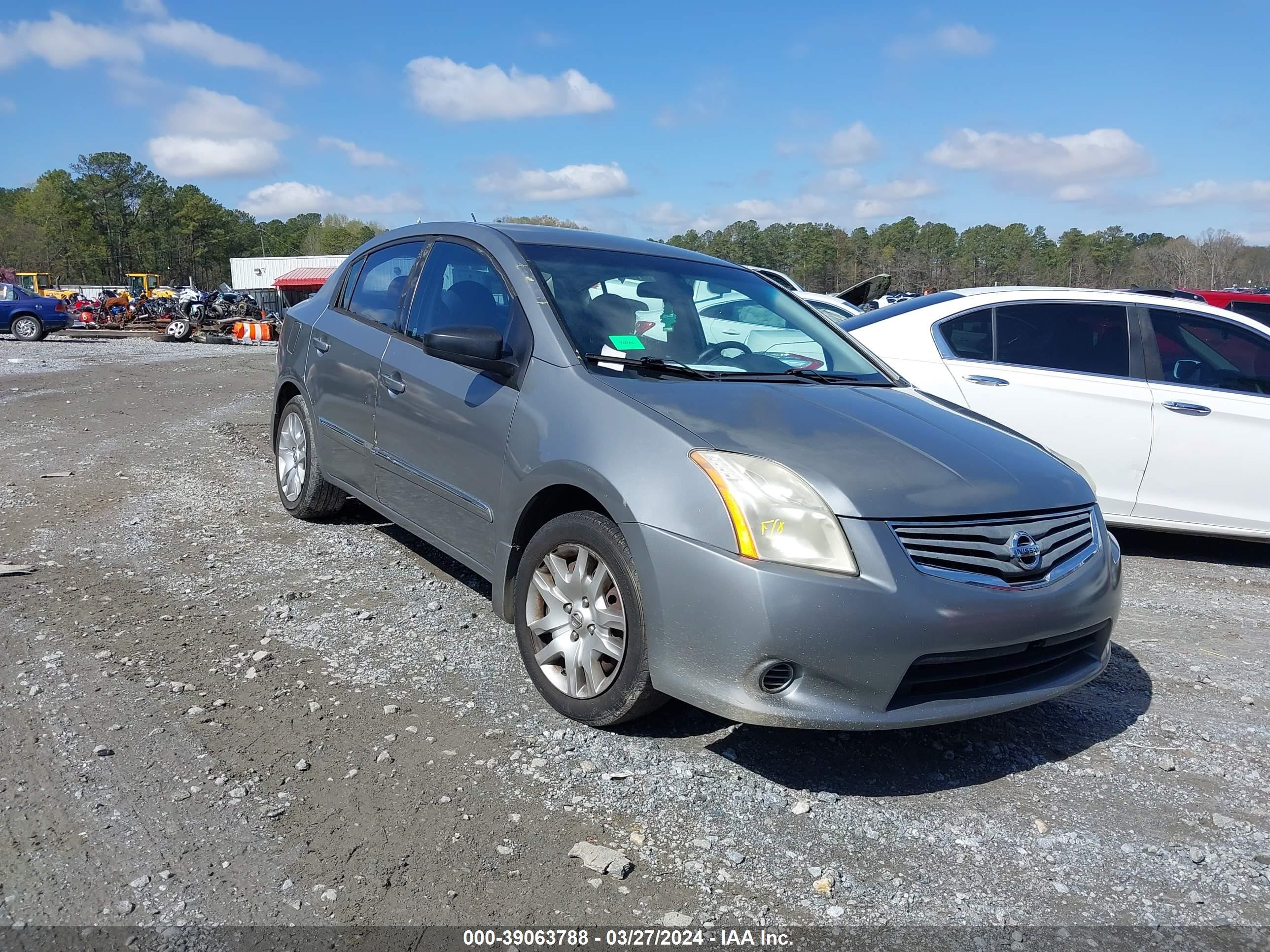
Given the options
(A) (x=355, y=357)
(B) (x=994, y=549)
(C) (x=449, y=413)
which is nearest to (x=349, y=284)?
(A) (x=355, y=357)

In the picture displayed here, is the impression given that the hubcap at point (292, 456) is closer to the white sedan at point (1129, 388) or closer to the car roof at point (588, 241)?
the car roof at point (588, 241)

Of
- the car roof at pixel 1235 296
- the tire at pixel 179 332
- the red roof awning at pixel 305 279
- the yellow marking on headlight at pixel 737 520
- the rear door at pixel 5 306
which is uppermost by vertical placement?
the red roof awning at pixel 305 279

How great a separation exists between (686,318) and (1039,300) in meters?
3.39

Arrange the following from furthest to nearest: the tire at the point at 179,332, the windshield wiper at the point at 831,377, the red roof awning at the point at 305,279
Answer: the red roof awning at the point at 305,279 → the tire at the point at 179,332 → the windshield wiper at the point at 831,377

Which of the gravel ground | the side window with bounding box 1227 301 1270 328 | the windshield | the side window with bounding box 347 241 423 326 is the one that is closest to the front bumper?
the gravel ground

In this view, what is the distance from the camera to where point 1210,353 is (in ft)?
20.1

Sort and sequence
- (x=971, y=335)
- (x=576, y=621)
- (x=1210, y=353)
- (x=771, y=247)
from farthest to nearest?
(x=771, y=247) → (x=971, y=335) → (x=1210, y=353) → (x=576, y=621)

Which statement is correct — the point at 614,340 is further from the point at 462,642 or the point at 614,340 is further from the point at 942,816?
the point at 942,816

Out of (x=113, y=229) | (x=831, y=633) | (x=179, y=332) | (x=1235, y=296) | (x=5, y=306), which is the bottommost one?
(x=831, y=633)

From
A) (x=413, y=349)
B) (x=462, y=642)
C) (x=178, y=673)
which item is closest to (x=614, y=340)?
(x=413, y=349)

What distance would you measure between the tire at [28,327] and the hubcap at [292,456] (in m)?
24.2

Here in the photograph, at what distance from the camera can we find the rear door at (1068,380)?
19.7 ft

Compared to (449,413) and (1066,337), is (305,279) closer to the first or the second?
(1066,337)

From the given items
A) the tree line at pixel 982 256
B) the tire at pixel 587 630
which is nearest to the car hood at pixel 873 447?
the tire at pixel 587 630
